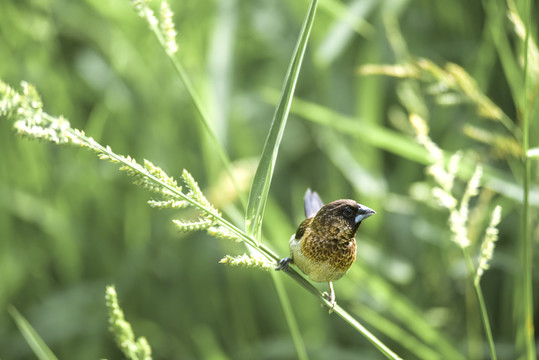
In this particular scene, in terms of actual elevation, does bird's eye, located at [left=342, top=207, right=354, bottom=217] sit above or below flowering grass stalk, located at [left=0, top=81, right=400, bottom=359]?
below

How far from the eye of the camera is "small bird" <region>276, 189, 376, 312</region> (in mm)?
1017

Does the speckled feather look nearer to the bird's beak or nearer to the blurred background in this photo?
the bird's beak

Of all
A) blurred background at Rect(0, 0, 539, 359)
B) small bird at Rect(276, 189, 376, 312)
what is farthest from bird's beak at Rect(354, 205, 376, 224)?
blurred background at Rect(0, 0, 539, 359)

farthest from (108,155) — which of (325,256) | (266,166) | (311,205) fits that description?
(311,205)

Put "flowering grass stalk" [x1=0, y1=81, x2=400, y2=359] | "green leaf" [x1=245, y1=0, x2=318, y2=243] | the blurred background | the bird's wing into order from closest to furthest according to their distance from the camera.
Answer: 1. "flowering grass stalk" [x1=0, y1=81, x2=400, y2=359]
2. "green leaf" [x1=245, y1=0, x2=318, y2=243]
3. the bird's wing
4. the blurred background

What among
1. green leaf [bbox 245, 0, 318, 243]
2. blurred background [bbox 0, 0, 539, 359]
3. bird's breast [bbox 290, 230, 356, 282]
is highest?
blurred background [bbox 0, 0, 539, 359]

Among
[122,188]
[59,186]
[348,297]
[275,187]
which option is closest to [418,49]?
[275,187]

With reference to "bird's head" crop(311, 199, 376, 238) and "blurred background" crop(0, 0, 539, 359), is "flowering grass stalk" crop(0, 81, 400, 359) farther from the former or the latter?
"blurred background" crop(0, 0, 539, 359)

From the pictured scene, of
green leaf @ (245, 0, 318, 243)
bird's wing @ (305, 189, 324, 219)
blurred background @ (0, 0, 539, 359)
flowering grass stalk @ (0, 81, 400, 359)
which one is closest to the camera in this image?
flowering grass stalk @ (0, 81, 400, 359)

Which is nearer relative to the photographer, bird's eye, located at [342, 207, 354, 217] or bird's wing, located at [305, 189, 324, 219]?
bird's eye, located at [342, 207, 354, 217]

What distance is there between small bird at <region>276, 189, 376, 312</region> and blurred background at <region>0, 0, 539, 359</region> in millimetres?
1245

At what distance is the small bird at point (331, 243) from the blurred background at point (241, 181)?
1245 mm

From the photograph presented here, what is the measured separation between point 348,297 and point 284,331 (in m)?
0.35

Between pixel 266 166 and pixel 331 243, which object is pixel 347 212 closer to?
pixel 331 243
